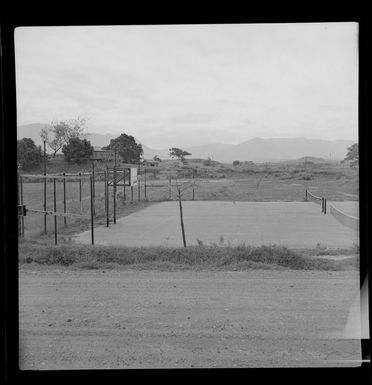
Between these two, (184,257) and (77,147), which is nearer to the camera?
(77,147)

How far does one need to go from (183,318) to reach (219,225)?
1.36 m

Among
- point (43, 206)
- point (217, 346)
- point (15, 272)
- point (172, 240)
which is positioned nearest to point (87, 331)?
point (217, 346)

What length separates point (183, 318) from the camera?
2732mm

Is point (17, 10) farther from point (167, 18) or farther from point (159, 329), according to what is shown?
point (159, 329)

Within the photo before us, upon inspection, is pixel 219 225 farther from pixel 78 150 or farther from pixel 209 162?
pixel 78 150

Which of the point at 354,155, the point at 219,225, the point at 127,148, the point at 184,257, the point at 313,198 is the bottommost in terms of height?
the point at 184,257

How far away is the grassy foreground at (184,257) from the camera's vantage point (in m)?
3.87

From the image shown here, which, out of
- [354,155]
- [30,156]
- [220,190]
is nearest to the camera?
[354,155]

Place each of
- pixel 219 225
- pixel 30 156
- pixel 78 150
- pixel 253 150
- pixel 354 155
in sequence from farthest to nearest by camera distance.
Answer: pixel 219 225
pixel 253 150
pixel 78 150
pixel 30 156
pixel 354 155

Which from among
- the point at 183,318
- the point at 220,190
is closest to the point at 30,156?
the point at 183,318

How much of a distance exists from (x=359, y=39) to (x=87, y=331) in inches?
76.7

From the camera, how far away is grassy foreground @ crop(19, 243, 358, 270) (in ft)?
12.7

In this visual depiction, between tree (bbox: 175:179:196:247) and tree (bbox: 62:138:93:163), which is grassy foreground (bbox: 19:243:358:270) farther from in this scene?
tree (bbox: 62:138:93:163)

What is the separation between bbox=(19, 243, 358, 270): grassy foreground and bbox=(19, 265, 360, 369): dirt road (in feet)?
0.30
